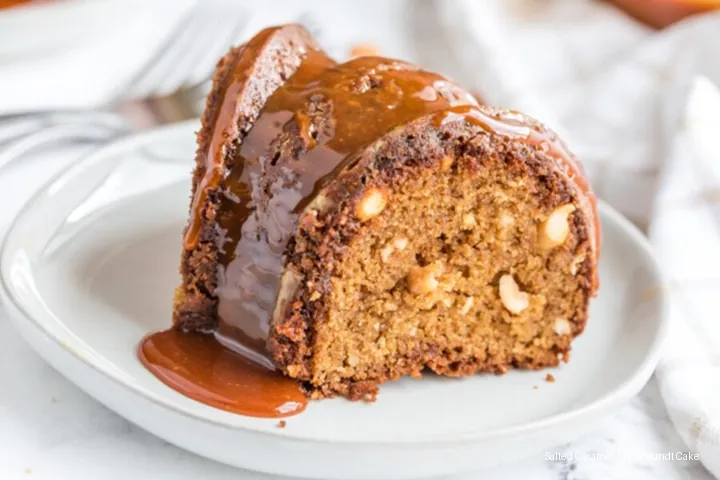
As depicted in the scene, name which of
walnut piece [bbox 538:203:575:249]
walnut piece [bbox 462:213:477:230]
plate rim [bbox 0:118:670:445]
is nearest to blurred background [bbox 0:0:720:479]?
plate rim [bbox 0:118:670:445]

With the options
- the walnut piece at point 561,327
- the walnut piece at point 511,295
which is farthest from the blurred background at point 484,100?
the walnut piece at point 511,295

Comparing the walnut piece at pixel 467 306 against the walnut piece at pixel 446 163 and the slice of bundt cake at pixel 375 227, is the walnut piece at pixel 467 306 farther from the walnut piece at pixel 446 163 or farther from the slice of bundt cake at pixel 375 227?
the walnut piece at pixel 446 163

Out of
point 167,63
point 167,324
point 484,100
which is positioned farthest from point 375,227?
point 167,63

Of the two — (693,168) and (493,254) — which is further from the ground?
(493,254)

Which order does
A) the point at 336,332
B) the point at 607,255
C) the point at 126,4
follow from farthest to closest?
the point at 126,4 → the point at 607,255 → the point at 336,332

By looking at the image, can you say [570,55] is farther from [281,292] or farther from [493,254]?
[281,292]

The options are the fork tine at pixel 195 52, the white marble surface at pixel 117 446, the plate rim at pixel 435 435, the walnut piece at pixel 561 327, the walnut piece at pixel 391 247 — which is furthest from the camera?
the fork tine at pixel 195 52

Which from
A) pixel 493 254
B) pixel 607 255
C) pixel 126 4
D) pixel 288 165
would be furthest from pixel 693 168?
pixel 126 4
